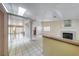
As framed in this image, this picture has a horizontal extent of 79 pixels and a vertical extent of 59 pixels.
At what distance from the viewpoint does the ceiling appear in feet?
6.52

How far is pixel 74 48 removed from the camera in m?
1.81

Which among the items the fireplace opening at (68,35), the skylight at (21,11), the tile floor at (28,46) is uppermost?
the skylight at (21,11)

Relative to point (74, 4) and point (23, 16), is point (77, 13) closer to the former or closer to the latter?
point (74, 4)

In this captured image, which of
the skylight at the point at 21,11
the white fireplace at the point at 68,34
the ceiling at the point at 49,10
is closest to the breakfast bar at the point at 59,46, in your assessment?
the white fireplace at the point at 68,34

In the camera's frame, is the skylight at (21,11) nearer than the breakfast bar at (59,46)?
No

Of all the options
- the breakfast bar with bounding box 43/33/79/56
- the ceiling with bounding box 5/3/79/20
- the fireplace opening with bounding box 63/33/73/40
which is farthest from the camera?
the fireplace opening with bounding box 63/33/73/40

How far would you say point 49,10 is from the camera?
2.08 m

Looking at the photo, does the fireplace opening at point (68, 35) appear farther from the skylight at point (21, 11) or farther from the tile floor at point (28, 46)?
the skylight at point (21, 11)

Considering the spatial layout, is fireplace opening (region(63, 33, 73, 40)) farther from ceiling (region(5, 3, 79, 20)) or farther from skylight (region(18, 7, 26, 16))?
skylight (region(18, 7, 26, 16))

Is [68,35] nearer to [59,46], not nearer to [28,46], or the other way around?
[59,46]

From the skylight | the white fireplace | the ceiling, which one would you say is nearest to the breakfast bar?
the white fireplace

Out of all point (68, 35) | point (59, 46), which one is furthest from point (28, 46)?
point (68, 35)

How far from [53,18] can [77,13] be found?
1.52 feet

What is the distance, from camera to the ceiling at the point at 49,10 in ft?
6.52
